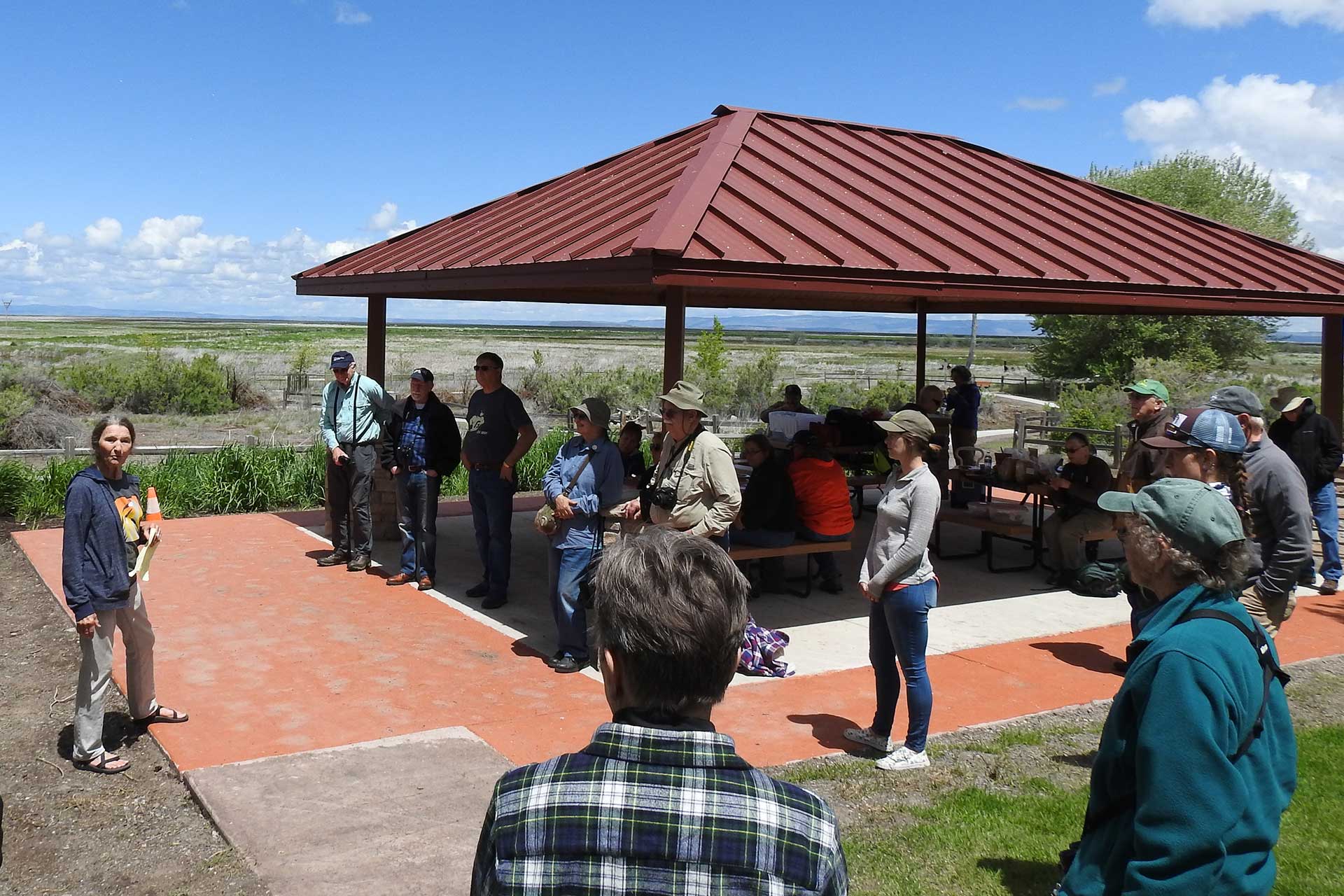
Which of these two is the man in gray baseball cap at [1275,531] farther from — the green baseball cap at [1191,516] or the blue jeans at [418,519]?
the blue jeans at [418,519]

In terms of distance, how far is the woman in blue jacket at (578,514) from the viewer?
709 cm

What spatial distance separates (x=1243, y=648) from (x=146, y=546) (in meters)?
4.95

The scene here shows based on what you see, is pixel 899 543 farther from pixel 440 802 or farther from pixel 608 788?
pixel 608 788

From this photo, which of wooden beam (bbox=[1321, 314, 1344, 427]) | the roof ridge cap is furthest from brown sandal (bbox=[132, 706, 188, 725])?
wooden beam (bbox=[1321, 314, 1344, 427])

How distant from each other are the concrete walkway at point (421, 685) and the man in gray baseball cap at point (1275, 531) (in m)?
2.01

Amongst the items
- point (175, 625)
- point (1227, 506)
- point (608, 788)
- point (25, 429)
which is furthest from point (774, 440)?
point (25, 429)

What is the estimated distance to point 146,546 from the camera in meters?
5.65

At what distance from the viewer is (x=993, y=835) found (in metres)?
4.73

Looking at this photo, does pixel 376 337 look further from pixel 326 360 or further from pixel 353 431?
pixel 326 360

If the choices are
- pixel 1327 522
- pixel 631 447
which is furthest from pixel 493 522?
pixel 1327 522

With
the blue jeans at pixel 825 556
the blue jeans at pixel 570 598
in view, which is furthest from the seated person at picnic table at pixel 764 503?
the blue jeans at pixel 570 598

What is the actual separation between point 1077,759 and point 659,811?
4.61m

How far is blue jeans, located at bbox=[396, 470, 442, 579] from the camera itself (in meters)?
9.12

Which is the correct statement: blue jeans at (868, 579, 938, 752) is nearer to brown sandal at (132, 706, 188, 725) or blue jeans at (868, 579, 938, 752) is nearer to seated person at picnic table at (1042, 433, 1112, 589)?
brown sandal at (132, 706, 188, 725)
